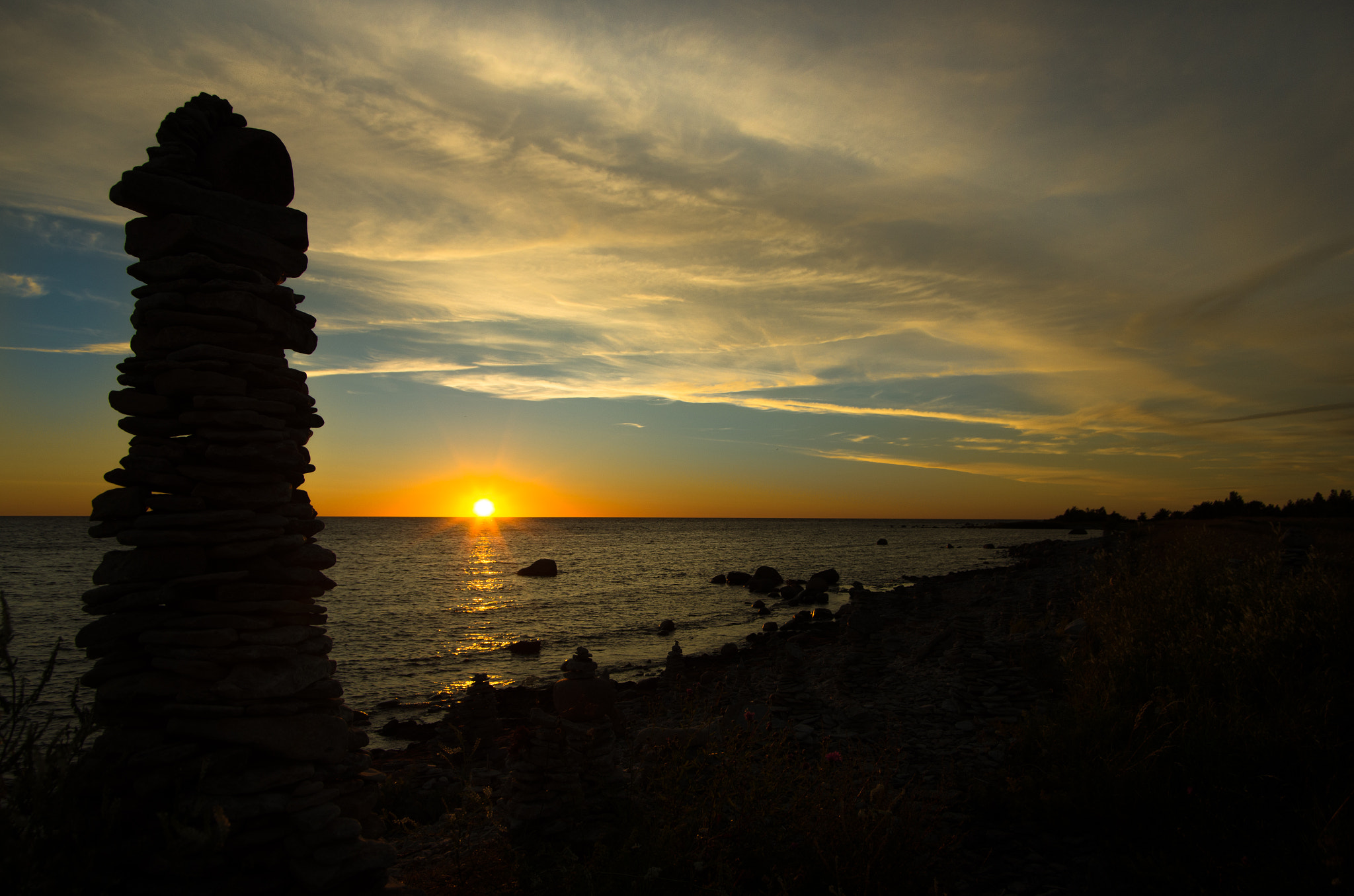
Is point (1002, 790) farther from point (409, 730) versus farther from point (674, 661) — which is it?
point (409, 730)

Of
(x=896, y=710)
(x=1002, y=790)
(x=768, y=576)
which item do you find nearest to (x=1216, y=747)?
(x=1002, y=790)

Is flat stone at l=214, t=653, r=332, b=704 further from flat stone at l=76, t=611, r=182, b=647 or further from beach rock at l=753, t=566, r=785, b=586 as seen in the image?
beach rock at l=753, t=566, r=785, b=586

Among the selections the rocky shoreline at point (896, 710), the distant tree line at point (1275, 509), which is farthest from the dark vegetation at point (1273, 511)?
the rocky shoreline at point (896, 710)

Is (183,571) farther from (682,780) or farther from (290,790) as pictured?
(682,780)

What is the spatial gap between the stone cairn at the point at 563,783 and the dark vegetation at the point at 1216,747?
145 inches

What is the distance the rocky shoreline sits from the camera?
17.5 feet

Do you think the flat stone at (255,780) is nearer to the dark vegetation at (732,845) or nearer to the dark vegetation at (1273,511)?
the dark vegetation at (732,845)

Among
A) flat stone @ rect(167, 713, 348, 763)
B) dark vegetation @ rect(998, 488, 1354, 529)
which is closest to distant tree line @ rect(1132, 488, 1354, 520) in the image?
dark vegetation @ rect(998, 488, 1354, 529)

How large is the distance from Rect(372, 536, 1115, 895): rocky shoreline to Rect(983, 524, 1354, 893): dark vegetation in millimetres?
419

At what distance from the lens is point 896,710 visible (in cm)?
1003

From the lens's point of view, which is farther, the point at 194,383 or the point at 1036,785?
the point at 1036,785

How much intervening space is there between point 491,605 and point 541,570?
17277 mm

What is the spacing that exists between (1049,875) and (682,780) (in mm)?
3162

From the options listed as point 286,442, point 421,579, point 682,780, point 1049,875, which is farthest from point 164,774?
point 421,579
